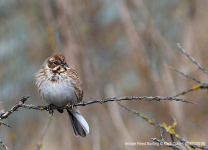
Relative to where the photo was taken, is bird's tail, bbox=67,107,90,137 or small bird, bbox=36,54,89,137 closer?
small bird, bbox=36,54,89,137

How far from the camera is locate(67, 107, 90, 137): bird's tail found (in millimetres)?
4230

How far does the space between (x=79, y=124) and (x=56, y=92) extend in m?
0.70

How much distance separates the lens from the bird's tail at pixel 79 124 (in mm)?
4230

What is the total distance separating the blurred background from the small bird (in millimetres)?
1106

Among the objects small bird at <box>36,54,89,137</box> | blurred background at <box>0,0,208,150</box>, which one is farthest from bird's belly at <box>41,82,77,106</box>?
blurred background at <box>0,0,208,150</box>

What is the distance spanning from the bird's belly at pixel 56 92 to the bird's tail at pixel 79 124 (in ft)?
1.22

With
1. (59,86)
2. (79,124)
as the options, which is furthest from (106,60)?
(59,86)

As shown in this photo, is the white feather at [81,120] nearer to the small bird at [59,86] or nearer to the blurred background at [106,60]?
the small bird at [59,86]

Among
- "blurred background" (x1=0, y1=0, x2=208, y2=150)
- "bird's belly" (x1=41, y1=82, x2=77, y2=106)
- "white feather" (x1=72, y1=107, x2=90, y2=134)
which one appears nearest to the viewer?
"bird's belly" (x1=41, y1=82, x2=77, y2=106)

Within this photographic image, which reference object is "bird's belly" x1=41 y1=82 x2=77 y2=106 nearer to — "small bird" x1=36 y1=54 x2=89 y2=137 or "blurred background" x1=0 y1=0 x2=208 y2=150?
"small bird" x1=36 y1=54 x2=89 y2=137

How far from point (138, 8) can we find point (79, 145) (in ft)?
11.2

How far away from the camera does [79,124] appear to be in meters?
4.41

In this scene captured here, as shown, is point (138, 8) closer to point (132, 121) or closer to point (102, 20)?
point (102, 20)

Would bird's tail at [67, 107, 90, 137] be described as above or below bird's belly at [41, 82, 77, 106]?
below
